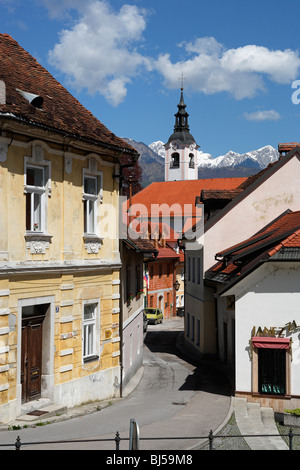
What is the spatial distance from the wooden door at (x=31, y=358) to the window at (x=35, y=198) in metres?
2.66

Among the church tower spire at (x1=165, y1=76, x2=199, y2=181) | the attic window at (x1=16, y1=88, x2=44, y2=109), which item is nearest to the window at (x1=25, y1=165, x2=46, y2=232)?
the attic window at (x1=16, y1=88, x2=44, y2=109)

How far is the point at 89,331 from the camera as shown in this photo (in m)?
18.0

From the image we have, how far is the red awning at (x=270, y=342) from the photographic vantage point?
1728 cm

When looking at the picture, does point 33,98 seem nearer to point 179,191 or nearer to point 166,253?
point 166,253

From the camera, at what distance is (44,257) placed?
15.8 meters

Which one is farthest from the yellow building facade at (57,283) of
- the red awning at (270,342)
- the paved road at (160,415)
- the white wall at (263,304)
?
the red awning at (270,342)

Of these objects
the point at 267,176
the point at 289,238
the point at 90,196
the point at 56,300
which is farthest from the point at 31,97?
the point at 267,176

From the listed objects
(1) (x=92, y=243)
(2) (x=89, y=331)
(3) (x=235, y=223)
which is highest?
(3) (x=235, y=223)

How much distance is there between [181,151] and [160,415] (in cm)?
8922

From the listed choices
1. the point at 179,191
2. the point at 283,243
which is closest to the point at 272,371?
the point at 283,243

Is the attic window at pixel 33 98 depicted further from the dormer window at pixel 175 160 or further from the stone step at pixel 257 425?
the dormer window at pixel 175 160

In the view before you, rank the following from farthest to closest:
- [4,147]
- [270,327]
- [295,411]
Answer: [270,327], [295,411], [4,147]

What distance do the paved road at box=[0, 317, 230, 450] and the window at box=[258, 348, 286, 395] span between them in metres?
1.32

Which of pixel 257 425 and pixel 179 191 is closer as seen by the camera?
pixel 257 425
